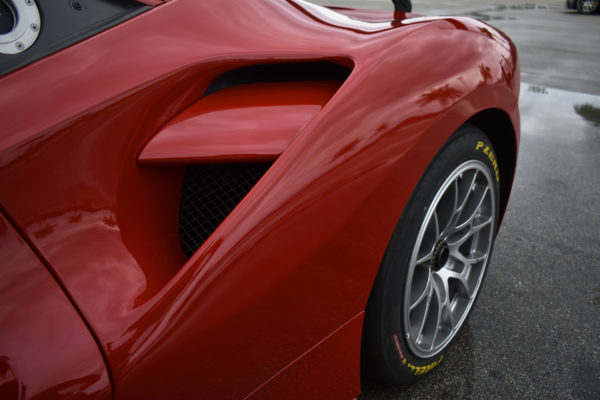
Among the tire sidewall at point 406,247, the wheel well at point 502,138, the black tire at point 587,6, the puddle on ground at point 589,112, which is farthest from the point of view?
the black tire at point 587,6

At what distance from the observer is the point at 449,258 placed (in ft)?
5.02

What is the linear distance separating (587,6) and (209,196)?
50.2 ft

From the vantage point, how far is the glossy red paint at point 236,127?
88 centimetres

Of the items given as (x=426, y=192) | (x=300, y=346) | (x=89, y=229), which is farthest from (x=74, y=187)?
(x=426, y=192)

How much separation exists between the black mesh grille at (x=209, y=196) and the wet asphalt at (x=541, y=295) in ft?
2.80

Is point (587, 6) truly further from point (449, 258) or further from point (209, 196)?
point (209, 196)

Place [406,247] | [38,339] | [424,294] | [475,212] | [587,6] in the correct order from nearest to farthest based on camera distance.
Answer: [38,339] < [406,247] < [424,294] < [475,212] < [587,6]

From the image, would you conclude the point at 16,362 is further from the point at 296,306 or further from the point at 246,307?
the point at 296,306

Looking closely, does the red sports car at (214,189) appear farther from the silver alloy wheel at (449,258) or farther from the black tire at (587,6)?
the black tire at (587,6)

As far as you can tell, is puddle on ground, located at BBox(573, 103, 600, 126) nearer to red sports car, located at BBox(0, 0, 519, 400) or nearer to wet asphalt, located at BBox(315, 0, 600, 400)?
wet asphalt, located at BBox(315, 0, 600, 400)

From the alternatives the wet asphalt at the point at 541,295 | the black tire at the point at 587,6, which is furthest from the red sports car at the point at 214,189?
the black tire at the point at 587,6

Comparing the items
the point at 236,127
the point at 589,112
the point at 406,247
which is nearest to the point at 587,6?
the point at 589,112

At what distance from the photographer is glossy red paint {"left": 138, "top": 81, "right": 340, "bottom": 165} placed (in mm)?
882

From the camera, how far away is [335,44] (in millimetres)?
1056
